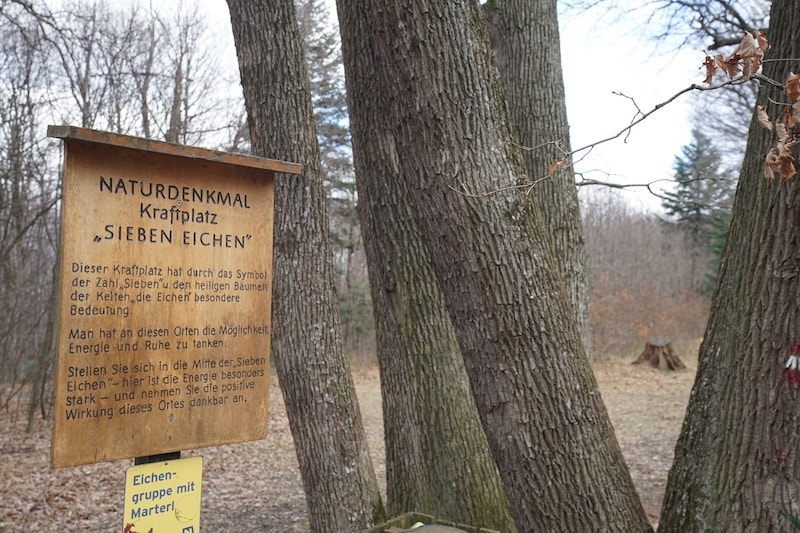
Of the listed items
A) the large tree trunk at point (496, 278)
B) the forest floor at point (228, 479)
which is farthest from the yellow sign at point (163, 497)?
the forest floor at point (228, 479)

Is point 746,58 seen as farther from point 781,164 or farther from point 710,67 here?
point 781,164

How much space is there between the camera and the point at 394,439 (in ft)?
14.9

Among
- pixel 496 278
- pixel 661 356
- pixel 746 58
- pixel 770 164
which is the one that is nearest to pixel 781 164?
pixel 770 164

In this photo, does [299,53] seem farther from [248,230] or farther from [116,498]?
[116,498]

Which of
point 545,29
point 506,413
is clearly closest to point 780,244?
point 506,413

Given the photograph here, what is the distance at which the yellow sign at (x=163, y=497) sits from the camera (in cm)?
258

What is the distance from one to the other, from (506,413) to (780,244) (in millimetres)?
1218

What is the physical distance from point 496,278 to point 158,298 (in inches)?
53.1

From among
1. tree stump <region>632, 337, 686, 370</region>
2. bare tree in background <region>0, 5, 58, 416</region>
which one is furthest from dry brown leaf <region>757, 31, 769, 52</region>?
tree stump <region>632, 337, 686, 370</region>

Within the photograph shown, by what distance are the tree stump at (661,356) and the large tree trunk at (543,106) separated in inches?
608

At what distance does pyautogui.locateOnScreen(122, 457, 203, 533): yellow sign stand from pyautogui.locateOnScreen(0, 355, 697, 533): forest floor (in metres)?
4.19

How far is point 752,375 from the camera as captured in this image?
2500 millimetres

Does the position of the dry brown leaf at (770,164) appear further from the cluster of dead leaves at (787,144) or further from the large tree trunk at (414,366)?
the large tree trunk at (414,366)

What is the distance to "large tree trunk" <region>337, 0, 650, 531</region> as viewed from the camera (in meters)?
2.81
